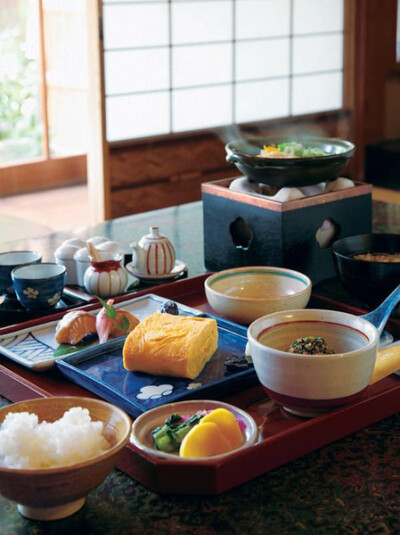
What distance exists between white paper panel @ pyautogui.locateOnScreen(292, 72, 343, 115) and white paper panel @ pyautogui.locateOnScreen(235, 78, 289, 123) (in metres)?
0.11

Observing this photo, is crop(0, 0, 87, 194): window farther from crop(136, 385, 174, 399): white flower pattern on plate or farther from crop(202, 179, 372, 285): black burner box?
crop(136, 385, 174, 399): white flower pattern on plate

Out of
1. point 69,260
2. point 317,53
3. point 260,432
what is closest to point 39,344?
point 69,260

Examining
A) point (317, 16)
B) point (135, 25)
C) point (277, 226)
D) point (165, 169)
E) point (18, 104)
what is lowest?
point (165, 169)

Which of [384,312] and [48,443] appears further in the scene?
[384,312]

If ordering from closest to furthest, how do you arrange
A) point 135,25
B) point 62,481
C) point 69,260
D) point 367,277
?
point 62,481 < point 367,277 < point 69,260 < point 135,25

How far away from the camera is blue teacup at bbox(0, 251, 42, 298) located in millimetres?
1718

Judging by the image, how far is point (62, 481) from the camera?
929 mm

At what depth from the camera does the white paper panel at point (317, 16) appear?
19.3 ft

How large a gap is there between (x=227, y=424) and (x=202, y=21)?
4657 millimetres

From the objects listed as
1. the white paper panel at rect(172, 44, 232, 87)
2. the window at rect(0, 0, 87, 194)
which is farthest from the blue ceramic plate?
the window at rect(0, 0, 87, 194)

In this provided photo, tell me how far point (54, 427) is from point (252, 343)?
0.31 m

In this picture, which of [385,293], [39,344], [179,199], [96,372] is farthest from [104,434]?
[179,199]

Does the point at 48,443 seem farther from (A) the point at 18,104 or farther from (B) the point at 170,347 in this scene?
(A) the point at 18,104

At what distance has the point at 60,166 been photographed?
660cm
